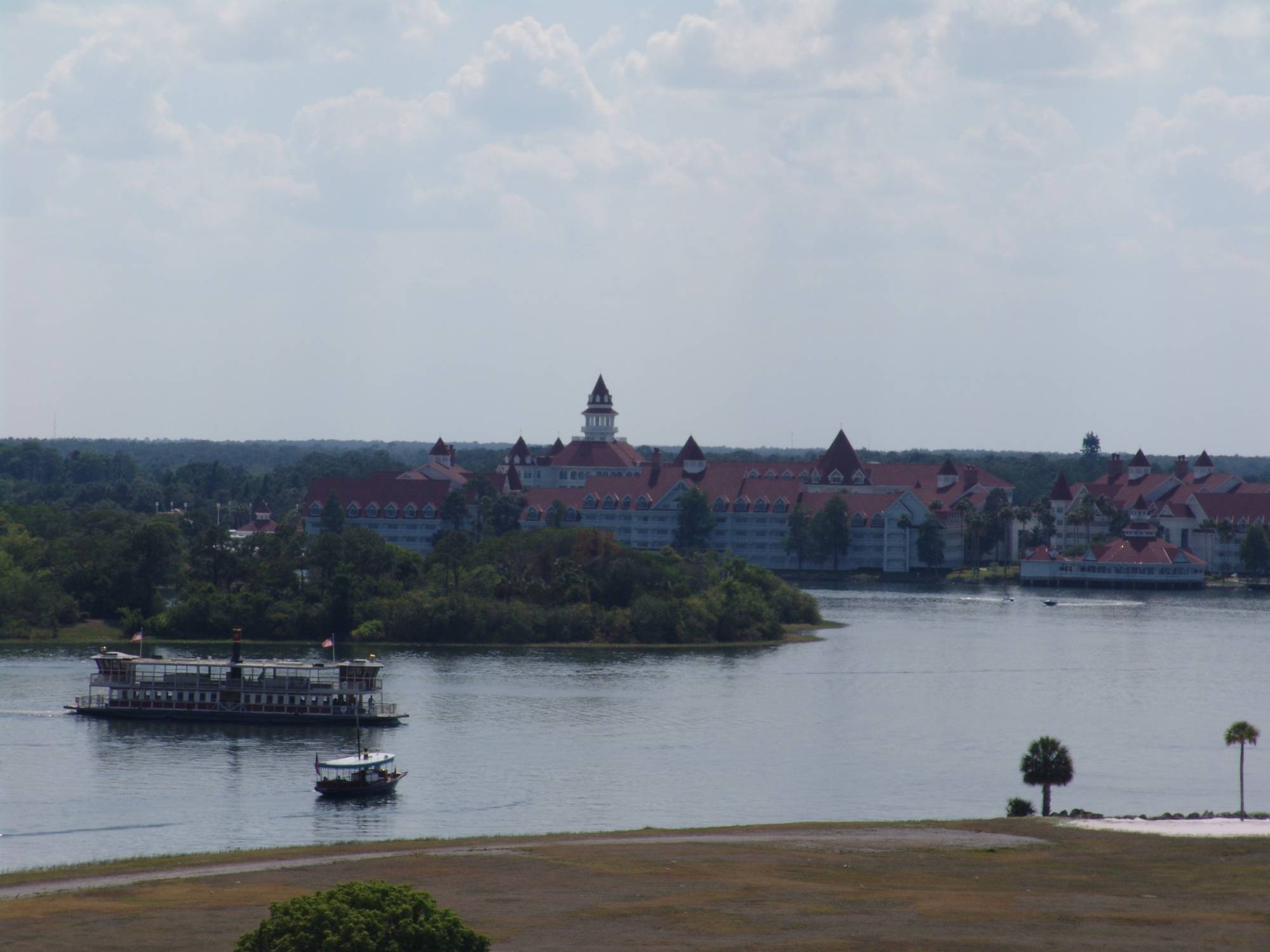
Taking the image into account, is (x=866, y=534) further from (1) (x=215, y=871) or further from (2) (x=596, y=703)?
(1) (x=215, y=871)

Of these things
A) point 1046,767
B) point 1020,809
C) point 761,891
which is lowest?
point 1020,809

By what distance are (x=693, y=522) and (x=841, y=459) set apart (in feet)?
59.1

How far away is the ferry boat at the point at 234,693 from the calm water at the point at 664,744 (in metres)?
1.09

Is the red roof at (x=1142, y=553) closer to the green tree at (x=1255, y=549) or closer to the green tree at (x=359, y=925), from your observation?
the green tree at (x=1255, y=549)

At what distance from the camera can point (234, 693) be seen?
67.9 meters

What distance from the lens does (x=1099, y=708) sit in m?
68.8

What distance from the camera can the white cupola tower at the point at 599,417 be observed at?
178 m

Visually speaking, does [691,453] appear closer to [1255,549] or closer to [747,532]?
[747,532]

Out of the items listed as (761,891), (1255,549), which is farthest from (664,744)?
(1255,549)

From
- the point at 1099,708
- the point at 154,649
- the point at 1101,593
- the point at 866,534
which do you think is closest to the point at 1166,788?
the point at 1099,708

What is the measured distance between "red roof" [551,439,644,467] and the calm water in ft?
254

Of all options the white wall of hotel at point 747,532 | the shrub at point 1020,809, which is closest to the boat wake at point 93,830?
the shrub at point 1020,809

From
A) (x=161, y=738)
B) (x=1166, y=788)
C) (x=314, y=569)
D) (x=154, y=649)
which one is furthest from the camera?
(x=314, y=569)

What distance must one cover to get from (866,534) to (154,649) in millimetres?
71475
